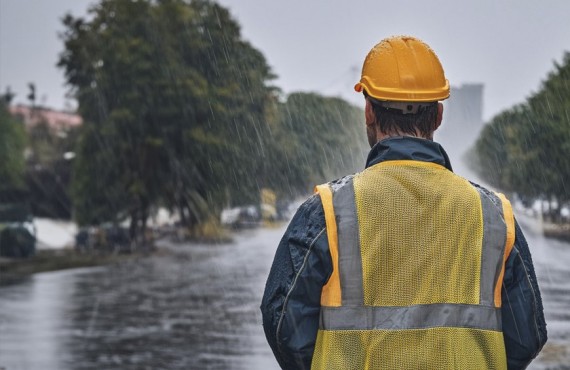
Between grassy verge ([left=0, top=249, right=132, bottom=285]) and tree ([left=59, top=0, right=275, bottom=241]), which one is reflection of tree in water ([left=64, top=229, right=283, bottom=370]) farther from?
tree ([left=59, top=0, right=275, bottom=241])

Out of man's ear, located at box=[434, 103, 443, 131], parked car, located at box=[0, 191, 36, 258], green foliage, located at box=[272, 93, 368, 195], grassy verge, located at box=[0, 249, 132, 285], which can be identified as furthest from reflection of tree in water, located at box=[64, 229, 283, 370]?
green foliage, located at box=[272, 93, 368, 195]

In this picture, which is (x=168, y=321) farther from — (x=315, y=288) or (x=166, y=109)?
(x=166, y=109)

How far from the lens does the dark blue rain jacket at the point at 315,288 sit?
238 centimetres

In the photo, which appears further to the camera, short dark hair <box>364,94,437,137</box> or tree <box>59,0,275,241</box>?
tree <box>59,0,275,241</box>

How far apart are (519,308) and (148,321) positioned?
11447mm

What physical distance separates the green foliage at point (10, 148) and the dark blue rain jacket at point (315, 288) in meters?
50.0

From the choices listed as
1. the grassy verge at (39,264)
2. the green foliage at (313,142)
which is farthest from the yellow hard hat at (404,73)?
the green foliage at (313,142)

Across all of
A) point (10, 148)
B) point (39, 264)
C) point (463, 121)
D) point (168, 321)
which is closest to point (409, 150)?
point (168, 321)

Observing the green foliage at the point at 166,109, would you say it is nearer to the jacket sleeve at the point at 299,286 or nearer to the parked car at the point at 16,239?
the parked car at the point at 16,239

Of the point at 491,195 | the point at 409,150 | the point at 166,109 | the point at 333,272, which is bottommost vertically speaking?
the point at 333,272

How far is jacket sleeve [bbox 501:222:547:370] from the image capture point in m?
2.47

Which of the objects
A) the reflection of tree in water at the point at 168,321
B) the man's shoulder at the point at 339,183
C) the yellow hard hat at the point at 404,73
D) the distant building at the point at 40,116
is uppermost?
the distant building at the point at 40,116

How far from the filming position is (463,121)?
144125mm

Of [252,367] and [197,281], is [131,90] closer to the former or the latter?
[197,281]
